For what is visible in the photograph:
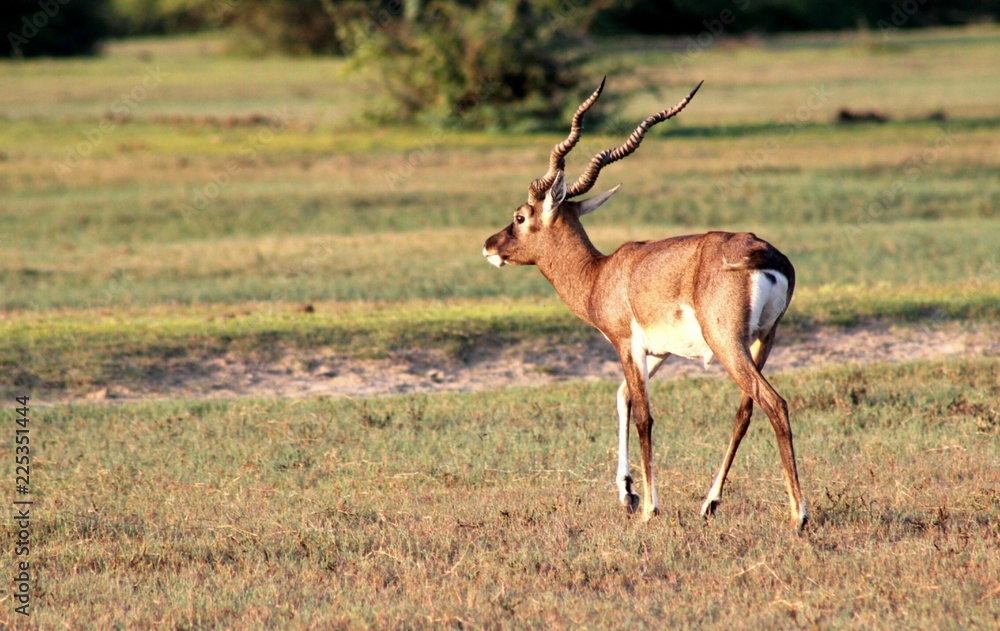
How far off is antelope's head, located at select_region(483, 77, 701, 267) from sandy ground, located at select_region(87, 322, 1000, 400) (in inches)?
89.4

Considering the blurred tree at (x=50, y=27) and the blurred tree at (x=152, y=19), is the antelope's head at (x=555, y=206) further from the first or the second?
the blurred tree at (x=152, y=19)

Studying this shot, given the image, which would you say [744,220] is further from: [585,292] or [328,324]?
[585,292]

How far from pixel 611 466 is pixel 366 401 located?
2178mm

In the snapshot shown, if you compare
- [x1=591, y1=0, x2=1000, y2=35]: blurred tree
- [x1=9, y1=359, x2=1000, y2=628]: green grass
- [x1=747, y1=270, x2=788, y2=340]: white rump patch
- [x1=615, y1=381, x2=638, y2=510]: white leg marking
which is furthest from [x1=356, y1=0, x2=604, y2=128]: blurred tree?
[x1=591, y1=0, x2=1000, y2=35]: blurred tree

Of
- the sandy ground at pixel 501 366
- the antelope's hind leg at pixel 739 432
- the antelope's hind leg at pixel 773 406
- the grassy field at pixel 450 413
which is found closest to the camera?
the grassy field at pixel 450 413

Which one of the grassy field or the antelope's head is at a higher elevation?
the antelope's head

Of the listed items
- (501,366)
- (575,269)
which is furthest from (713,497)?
(501,366)

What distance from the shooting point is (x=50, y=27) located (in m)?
48.0


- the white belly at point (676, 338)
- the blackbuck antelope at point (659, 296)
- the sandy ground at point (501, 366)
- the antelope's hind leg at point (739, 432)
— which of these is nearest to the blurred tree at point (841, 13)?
the sandy ground at point (501, 366)

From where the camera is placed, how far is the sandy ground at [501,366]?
909cm

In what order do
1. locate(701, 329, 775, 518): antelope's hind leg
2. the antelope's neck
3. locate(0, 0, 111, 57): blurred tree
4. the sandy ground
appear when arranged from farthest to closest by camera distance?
1. locate(0, 0, 111, 57): blurred tree
2. the sandy ground
3. the antelope's neck
4. locate(701, 329, 775, 518): antelope's hind leg

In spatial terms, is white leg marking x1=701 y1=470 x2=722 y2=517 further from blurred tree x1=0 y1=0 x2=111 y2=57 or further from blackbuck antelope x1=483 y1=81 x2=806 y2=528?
blurred tree x1=0 y1=0 x2=111 y2=57

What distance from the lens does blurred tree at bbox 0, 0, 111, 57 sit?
43219 mm

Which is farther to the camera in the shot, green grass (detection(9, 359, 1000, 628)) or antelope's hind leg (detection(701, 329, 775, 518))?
antelope's hind leg (detection(701, 329, 775, 518))
